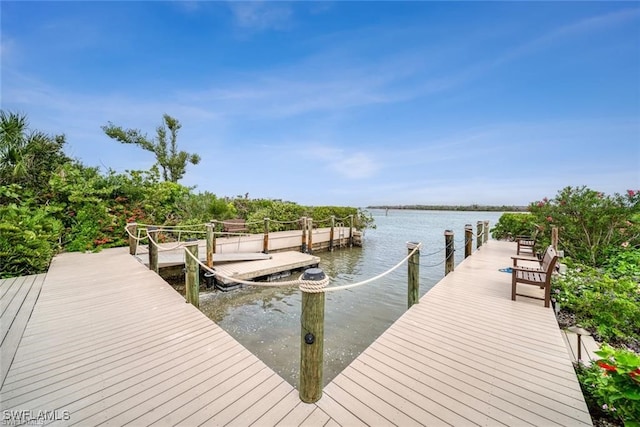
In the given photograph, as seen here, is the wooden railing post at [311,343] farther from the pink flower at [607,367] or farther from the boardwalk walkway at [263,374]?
the pink flower at [607,367]

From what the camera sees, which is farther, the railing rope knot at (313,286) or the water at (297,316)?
the water at (297,316)

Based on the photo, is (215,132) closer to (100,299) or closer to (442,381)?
(100,299)

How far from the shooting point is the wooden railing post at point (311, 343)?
6.54ft

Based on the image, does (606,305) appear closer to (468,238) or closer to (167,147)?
(468,238)

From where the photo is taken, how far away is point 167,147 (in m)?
20.7

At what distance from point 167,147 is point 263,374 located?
23.3m

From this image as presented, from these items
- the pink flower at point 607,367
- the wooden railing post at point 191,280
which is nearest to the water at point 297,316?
the wooden railing post at point 191,280

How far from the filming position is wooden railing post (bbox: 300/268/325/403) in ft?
6.54

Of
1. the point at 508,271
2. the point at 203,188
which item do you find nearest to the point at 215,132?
the point at 203,188

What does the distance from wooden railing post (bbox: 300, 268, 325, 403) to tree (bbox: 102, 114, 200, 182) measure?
22.1 meters

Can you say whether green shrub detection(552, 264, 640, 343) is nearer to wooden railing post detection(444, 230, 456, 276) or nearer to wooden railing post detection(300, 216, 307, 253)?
wooden railing post detection(444, 230, 456, 276)

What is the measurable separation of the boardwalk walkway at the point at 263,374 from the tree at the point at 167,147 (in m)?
18.9

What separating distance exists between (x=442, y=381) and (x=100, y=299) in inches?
207

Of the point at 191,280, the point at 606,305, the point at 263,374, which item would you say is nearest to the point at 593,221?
the point at 606,305
